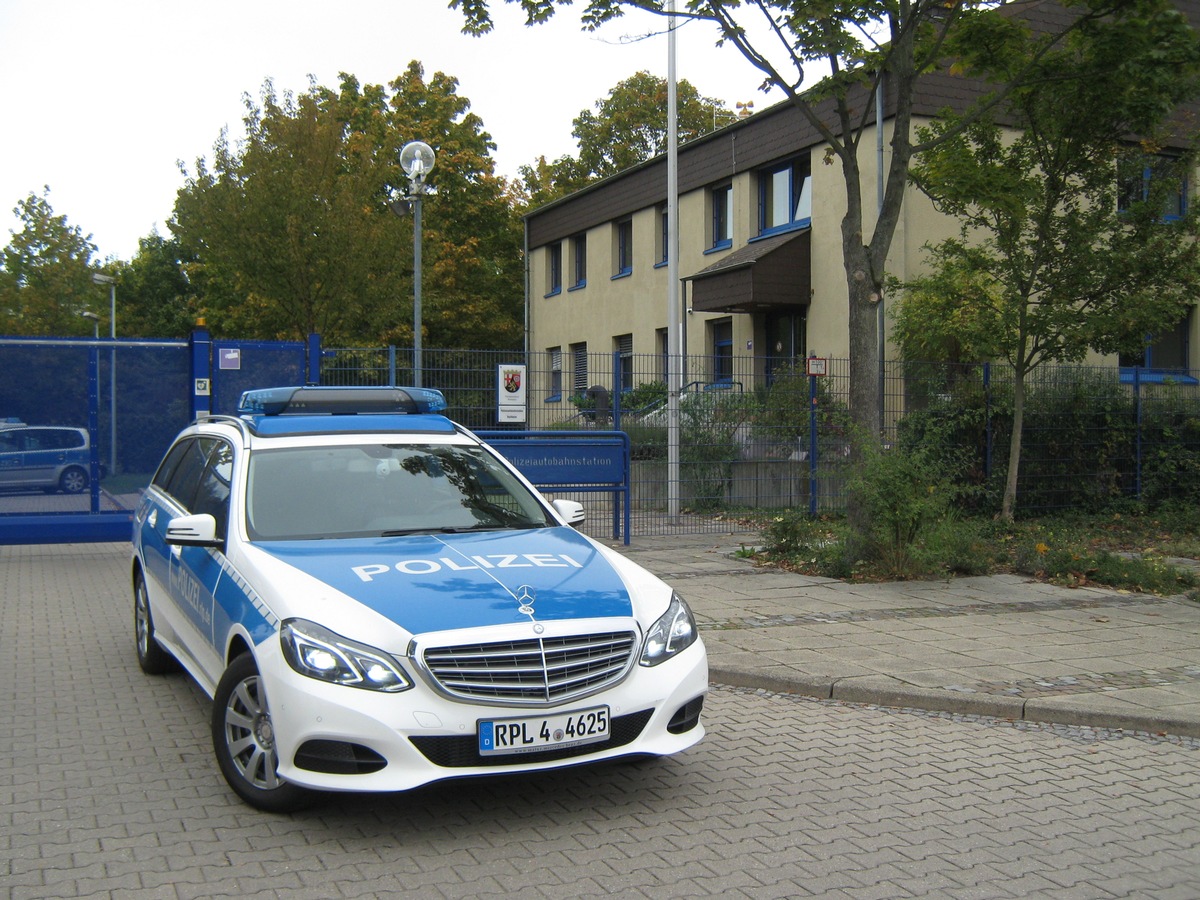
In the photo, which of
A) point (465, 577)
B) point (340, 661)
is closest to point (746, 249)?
point (465, 577)

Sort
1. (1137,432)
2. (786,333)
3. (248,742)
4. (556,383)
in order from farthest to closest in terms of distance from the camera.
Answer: (786,333) < (1137,432) < (556,383) < (248,742)

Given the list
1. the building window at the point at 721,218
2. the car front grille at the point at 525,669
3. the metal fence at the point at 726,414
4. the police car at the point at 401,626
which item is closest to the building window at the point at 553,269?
the building window at the point at 721,218

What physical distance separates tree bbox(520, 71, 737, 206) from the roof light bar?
132ft

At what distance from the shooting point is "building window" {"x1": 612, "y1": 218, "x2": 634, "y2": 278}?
31922mm

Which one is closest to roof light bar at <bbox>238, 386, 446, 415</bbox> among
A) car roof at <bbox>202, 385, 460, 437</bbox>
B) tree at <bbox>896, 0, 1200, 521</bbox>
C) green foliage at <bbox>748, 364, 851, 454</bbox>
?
car roof at <bbox>202, 385, 460, 437</bbox>

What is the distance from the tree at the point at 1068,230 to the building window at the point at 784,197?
9494 mm

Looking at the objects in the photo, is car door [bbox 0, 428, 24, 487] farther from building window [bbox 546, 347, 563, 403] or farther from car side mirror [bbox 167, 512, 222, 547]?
car side mirror [bbox 167, 512, 222, 547]

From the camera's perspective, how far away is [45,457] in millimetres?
13094

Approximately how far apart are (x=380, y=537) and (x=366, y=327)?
2574cm

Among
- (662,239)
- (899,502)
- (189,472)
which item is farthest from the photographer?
(662,239)

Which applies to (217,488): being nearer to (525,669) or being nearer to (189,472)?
(189,472)

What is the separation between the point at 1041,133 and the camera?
1411 cm

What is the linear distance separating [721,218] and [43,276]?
78.7ft

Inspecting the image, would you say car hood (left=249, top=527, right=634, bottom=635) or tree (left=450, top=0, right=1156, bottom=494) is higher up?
tree (left=450, top=0, right=1156, bottom=494)
